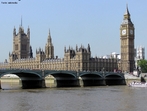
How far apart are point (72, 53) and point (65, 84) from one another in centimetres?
3609

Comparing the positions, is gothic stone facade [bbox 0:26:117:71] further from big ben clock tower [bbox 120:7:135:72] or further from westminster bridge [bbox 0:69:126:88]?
westminster bridge [bbox 0:69:126:88]

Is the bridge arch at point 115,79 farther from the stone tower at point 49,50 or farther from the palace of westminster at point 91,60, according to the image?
the stone tower at point 49,50

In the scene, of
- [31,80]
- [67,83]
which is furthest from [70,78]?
[31,80]

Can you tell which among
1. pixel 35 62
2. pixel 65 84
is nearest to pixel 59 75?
pixel 65 84

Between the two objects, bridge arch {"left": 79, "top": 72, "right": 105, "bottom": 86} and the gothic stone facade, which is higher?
the gothic stone facade

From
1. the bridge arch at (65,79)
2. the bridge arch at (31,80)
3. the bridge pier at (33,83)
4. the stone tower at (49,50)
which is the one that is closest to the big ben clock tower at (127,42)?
the stone tower at (49,50)

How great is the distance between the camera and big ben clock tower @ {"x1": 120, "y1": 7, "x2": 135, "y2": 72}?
11594 cm

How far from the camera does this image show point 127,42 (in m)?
116

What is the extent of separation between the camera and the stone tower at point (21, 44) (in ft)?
512

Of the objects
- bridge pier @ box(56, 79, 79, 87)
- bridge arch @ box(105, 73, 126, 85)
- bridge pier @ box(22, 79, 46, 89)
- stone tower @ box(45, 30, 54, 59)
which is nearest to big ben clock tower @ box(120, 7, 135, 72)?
bridge arch @ box(105, 73, 126, 85)

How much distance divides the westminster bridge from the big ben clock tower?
28164mm

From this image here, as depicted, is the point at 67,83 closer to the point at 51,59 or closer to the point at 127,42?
the point at 127,42

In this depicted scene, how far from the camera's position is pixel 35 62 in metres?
132

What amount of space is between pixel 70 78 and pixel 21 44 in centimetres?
7991
